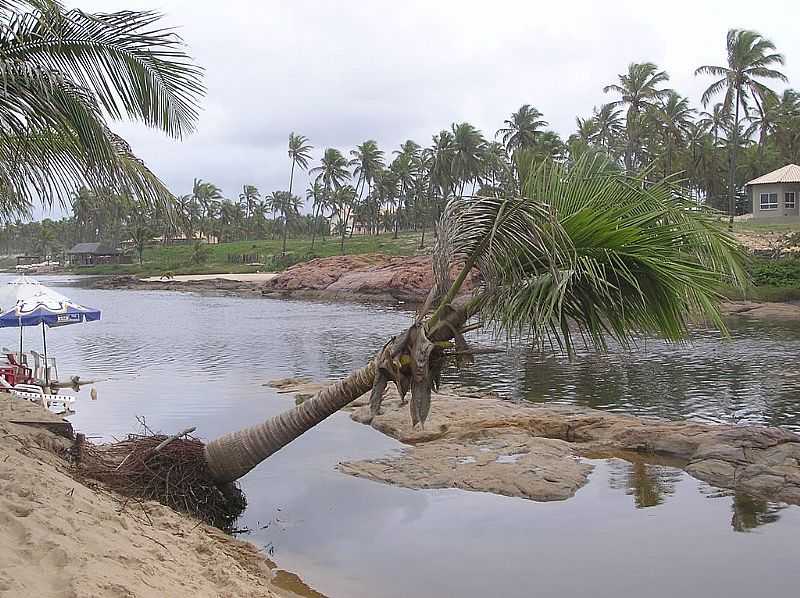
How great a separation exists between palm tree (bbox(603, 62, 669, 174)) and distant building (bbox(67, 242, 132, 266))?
66677 mm

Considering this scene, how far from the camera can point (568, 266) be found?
20.4 ft

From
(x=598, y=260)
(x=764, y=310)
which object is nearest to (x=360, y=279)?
(x=764, y=310)

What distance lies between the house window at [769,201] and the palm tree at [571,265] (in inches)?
1864

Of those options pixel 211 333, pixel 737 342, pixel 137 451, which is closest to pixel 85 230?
pixel 211 333

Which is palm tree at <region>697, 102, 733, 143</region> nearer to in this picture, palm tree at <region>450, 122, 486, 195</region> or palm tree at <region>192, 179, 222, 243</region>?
palm tree at <region>450, 122, 486, 195</region>

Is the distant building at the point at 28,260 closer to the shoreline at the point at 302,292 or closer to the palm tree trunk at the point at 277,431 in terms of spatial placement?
the shoreline at the point at 302,292

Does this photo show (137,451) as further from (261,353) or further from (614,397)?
(261,353)

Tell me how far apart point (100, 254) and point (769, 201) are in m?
80.8

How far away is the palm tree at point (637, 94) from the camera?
53062 millimetres

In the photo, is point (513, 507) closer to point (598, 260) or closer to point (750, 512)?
point (750, 512)

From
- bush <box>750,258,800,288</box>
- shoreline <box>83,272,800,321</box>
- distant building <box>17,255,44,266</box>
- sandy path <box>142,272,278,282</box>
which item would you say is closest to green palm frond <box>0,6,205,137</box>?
shoreline <box>83,272,800,321</box>

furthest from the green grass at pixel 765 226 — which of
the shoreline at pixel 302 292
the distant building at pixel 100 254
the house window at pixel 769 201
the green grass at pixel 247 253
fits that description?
the distant building at pixel 100 254

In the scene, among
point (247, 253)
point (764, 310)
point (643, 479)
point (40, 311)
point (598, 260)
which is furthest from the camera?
point (247, 253)

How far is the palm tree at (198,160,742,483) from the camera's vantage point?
6254 mm
